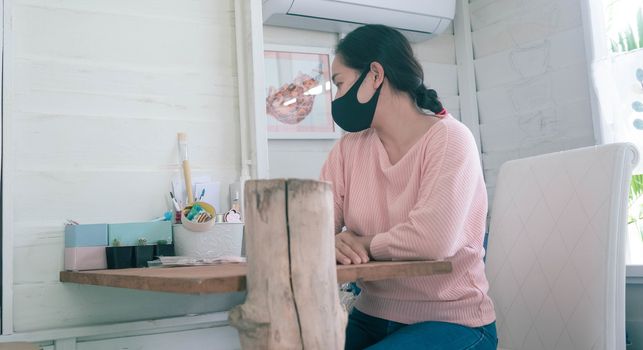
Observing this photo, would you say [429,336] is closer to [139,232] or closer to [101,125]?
[139,232]

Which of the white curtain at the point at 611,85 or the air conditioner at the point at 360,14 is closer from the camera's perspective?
the white curtain at the point at 611,85

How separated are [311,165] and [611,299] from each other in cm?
131

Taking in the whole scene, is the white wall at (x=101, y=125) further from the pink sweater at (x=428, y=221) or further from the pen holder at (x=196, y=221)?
the pink sweater at (x=428, y=221)

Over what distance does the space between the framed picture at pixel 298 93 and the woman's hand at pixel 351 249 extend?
104cm

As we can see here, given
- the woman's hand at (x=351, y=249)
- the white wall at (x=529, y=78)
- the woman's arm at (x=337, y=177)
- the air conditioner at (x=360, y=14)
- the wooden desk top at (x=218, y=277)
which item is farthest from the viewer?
the white wall at (x=529, y=78)

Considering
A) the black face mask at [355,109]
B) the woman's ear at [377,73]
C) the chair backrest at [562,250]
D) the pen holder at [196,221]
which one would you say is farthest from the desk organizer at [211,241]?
the chair backrest at [562,250]

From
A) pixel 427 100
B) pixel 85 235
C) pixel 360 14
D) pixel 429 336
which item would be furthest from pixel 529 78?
pixel 85 235

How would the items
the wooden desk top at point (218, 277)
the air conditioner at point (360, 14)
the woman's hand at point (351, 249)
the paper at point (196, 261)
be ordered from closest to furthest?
1. the wooden desk top at point (218, 277)
2. the woman's hand at point (351, 249)
3. the paper at point (196, 261)
4. the air conditioner at point (360, 14)

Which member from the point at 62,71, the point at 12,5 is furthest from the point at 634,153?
the point at 12,5

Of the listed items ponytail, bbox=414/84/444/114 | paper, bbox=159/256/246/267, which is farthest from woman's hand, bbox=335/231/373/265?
ponytail, bbox=414/84/444/114

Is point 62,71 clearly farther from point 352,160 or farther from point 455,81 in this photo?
point 455,81

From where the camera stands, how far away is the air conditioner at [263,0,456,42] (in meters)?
2.27

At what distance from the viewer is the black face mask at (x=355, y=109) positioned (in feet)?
4.83

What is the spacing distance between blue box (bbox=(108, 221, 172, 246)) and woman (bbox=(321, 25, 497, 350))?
1.41 ft
